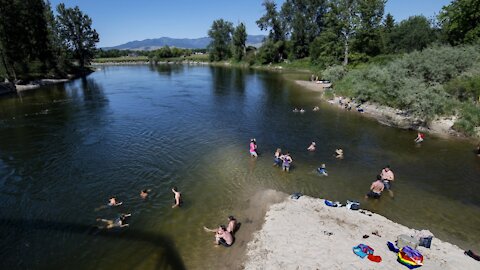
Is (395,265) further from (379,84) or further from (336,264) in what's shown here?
(379,84)

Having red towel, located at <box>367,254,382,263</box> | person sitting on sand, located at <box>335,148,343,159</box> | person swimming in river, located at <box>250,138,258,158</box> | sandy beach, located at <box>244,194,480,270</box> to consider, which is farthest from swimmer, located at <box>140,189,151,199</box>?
A: person sitting on sand, located at <box>335,148,343,159</box>

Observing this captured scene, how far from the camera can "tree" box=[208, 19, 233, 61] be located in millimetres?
154250

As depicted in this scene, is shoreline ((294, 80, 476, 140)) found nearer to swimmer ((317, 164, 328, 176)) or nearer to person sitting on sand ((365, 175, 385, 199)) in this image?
swimmer ((317, 164, 328, 176))

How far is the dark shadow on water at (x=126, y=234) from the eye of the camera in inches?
570

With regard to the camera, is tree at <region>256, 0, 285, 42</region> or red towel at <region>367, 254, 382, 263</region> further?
tree at <region>256, 0, 285, 42</region>

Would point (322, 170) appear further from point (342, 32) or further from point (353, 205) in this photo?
point (342, 32)

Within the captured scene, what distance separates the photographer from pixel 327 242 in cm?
1460

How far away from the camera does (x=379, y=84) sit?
44375 mm

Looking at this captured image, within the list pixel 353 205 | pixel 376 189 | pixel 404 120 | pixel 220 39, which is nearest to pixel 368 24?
pixel 404 120

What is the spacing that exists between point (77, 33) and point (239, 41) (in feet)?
229

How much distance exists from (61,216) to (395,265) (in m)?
18.9

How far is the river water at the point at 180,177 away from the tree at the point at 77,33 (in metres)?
87.5

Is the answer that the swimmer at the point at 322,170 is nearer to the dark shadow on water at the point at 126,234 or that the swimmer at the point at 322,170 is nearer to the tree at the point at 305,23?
the dark shadow on water at the point at 126,234

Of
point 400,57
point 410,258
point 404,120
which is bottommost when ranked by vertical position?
point 410,258
